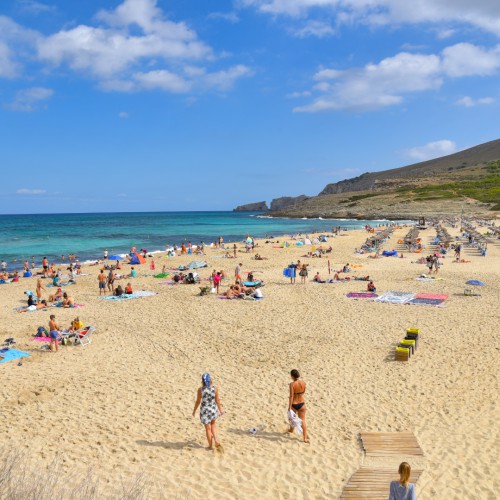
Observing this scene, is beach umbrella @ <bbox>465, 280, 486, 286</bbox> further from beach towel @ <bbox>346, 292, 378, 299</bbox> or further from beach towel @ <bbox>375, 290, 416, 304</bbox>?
beach towel @ <bbox>346, 292, 378, 299</bbox>

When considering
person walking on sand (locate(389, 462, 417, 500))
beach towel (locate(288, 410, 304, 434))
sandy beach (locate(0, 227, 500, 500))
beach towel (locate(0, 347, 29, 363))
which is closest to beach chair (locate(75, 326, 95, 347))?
sandy beach (locate(0, 227, 500, 500))

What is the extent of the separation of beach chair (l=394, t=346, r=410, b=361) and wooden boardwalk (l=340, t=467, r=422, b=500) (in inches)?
181

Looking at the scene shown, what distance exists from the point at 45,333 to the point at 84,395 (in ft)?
16.8

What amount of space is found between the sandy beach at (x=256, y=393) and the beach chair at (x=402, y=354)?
0.52ft

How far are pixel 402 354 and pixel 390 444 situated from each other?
3993 mm

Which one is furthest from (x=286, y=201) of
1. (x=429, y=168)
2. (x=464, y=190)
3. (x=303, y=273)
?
(x=303, y=273)

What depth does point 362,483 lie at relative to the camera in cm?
609

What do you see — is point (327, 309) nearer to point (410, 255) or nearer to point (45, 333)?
point (45, 333)

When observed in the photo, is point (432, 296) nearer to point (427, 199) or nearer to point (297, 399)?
point (297, 399)

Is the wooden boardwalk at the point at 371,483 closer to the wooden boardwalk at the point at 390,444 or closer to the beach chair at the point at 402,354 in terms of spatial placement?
the wooden boardwalk at the point at 390,444

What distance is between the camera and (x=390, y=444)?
23.4 ft

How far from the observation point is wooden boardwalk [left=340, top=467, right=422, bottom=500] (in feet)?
19.1

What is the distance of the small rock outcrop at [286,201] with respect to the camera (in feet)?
539

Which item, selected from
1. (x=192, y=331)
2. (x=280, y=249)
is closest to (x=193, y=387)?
(x=192, y=331)
